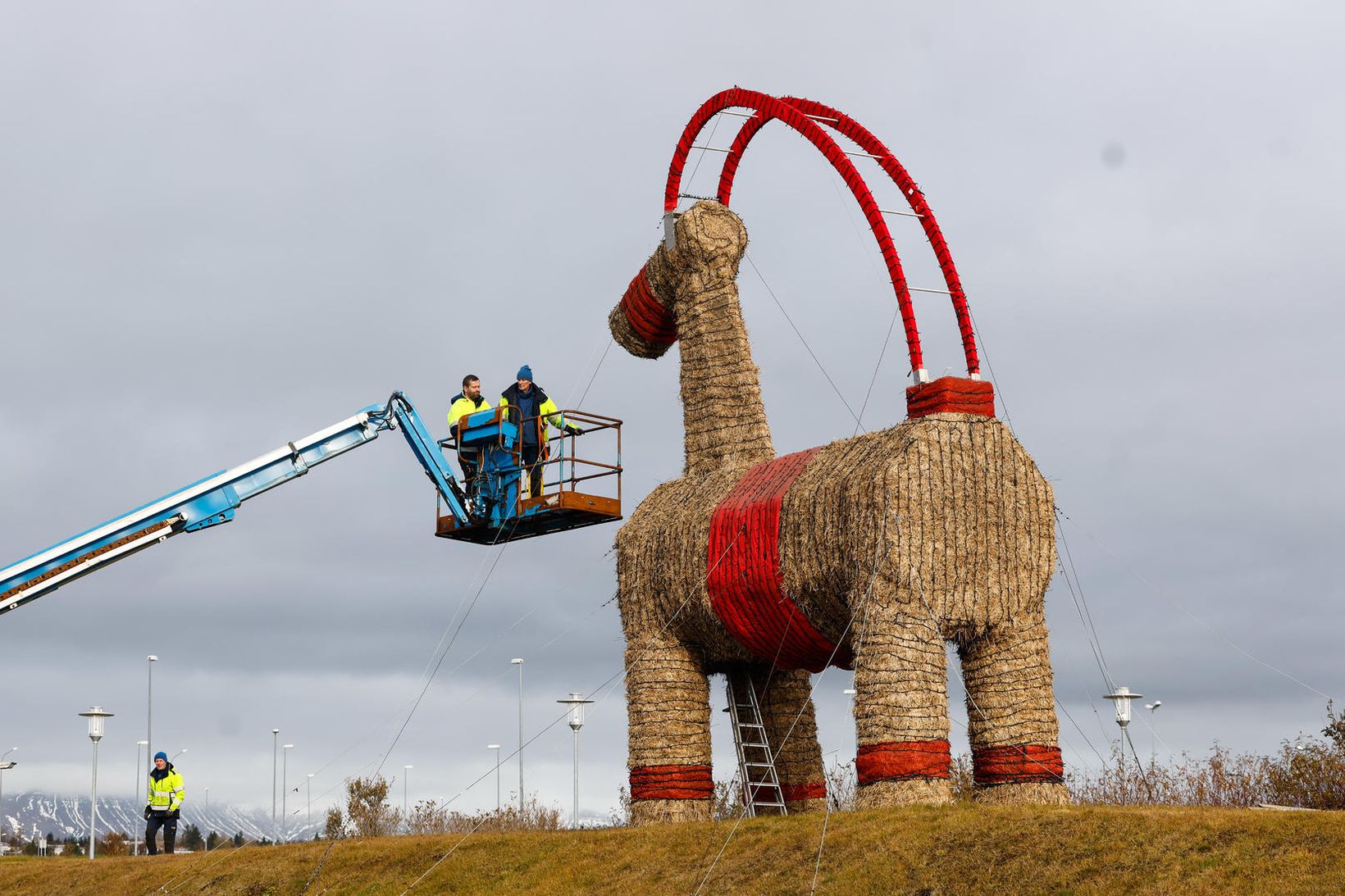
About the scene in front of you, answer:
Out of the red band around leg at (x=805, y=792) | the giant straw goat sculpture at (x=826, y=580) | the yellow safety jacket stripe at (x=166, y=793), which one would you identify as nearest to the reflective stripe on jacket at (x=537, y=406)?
the giant straw goat sculpture at (x=826, y=580)

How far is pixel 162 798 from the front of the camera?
22938 millimetres

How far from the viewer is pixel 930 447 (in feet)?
50.1

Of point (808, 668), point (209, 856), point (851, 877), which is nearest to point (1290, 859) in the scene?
point (851, 877)

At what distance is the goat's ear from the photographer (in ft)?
68.0

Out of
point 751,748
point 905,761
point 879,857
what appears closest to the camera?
point 879,857

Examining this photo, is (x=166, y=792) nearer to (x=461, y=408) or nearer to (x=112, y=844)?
(x=461, y=408)

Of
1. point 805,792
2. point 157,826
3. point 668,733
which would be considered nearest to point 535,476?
point 668,733

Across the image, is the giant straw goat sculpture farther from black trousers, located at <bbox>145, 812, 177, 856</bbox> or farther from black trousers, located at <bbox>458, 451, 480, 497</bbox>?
black trousers, located at <bbox>145, 812, 177, 856</bbox>

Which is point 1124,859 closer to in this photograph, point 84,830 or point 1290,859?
point 1290,859

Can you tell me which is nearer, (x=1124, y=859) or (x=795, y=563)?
(x=1124, y=859)

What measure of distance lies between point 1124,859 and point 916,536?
3991mm

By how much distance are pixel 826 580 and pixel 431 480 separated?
6.26m

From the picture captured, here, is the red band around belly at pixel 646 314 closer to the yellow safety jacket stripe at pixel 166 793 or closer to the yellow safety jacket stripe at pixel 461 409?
the yellow safety jacket stripe at pixel 461 409

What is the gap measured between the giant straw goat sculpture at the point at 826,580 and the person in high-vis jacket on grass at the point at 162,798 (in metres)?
8.39
